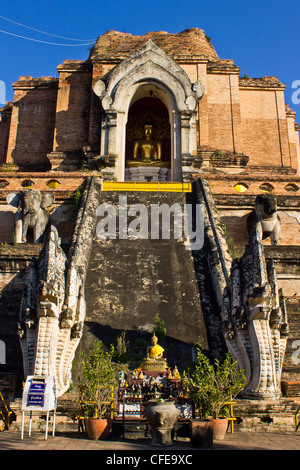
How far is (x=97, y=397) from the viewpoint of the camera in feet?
21.6

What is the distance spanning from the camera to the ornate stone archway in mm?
19031

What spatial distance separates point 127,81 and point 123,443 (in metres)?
16.2

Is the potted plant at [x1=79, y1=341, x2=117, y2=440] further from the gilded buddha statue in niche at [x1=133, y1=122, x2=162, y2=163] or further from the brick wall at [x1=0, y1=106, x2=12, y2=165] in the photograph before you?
the brick wall at [x1=0, y1=106, x2=12, y2=165]

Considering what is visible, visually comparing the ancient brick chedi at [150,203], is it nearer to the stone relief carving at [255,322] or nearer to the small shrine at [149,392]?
the stone relief carving at [255,322]

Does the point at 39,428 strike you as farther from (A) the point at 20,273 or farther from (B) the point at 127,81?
(B) the point at 127,81

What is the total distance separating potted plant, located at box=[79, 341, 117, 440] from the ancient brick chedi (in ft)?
3.97

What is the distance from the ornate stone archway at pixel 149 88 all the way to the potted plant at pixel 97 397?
Answer: 488 inches

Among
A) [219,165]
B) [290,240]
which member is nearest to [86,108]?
[219,165]

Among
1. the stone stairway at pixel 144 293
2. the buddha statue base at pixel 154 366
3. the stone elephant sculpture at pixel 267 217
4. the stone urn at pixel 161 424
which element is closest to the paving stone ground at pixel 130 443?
the stone urn at pixel 161 424

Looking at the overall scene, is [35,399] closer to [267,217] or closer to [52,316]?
[52,316]

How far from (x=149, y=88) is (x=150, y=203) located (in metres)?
8.65

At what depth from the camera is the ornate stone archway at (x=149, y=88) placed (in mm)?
19031

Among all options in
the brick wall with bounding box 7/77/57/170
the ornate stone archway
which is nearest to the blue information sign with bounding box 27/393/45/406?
the ornate stone archway

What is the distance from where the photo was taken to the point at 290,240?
14875 millimetres
